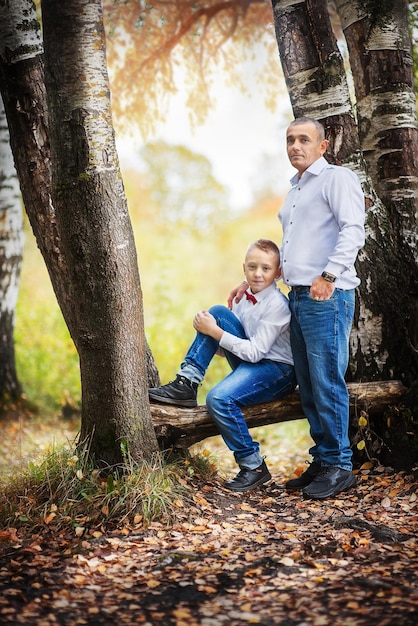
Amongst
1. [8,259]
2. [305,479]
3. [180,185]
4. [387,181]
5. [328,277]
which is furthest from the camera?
[180,185]

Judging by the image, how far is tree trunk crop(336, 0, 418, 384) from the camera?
169 inches

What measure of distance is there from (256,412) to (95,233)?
144 centimetres

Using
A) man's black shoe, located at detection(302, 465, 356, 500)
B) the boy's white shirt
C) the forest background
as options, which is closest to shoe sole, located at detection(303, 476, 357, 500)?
man's black shoe, located at detection(302, 465, 356, 500)

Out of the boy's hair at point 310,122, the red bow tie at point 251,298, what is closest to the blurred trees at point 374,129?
the boy's hair at point 310,122

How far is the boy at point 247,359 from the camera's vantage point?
12.7 ft

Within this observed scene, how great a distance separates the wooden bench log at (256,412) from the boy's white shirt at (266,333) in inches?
12.9

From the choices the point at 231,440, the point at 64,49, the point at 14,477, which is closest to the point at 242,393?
the point at 231,440

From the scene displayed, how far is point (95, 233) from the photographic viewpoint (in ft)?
11.4

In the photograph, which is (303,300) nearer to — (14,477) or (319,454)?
(319,454)

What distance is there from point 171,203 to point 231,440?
14.5 m

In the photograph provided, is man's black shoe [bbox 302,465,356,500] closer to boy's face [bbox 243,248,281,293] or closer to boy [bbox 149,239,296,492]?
boy [bbox 149,239,296,492]

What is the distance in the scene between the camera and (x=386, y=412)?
4.25 metres

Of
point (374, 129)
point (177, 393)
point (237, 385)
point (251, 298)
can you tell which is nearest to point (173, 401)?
point (177, 393)

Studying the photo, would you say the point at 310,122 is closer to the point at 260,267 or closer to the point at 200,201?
the point at 260,267
